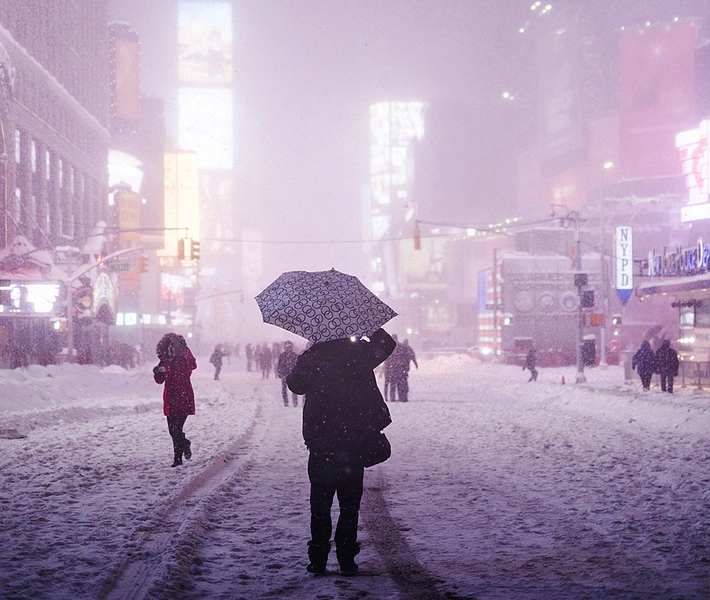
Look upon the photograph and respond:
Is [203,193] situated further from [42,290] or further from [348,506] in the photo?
[348,506]

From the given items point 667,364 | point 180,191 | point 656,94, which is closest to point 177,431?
point 667,364

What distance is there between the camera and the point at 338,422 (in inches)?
224

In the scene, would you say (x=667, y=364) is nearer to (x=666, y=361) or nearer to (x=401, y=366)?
(x=666, y=361)

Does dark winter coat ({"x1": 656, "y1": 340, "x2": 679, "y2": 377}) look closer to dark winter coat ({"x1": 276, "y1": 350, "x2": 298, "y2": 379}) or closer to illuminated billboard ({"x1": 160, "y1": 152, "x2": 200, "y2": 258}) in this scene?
dark winter coat ({"x1": 276, "y1": 350, "x2": 298, "y2": 379})

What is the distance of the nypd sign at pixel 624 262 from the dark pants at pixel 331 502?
36858 mm

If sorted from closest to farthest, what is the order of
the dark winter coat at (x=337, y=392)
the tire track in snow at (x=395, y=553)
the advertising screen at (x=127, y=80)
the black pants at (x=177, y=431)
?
the tire track in snow at (x=395, y=553) → the dark winter coat at (x=337, y=392) → the black pants at (x=177, y=431) → the advertising screen at (x=127, y=80)

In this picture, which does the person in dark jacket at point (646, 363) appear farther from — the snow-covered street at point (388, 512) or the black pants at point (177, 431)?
the black pants at point (177, 431)

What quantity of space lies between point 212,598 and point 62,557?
62.9 inches

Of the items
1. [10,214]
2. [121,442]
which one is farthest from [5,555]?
[10,214]

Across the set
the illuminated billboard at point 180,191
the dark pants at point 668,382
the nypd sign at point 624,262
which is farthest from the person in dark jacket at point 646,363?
the illuminated billboard at point 180,191

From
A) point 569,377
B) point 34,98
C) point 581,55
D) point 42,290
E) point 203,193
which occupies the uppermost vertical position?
point 581,55

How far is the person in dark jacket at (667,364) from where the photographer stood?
2273 cm

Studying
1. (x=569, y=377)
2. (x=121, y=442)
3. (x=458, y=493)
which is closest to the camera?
(x=458, y=493)

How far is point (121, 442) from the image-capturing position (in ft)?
45.1
